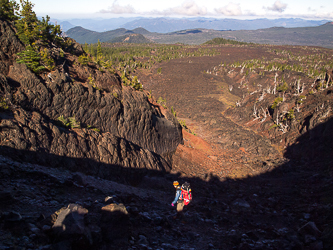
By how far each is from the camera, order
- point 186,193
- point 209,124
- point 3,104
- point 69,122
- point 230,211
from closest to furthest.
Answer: point 3,104 → point 186,193 → point 230,211 → point 69,122 → point 209,124

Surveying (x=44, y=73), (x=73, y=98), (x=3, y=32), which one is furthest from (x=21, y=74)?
(x=3, y=32)

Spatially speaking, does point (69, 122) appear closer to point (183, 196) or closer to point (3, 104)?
point (3, 104)

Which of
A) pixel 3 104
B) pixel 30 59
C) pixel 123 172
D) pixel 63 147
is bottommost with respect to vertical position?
pixel 123 172

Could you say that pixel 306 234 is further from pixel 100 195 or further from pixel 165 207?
pixel 100 195

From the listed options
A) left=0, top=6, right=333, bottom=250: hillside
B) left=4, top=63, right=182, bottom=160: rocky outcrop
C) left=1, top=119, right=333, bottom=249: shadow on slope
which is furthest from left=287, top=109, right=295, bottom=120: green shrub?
left=4, top=63, right=182, bottom=160: rocky outcrop

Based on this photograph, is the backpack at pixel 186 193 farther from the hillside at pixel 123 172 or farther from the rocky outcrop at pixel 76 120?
the rocky outcrop at pixel 76 120

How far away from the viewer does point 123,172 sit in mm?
12523

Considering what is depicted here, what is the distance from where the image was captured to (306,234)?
772 centimetres

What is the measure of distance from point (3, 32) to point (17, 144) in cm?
986

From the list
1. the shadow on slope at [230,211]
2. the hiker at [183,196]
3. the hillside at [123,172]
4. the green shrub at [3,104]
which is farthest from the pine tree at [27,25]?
the hiker at [183,196]

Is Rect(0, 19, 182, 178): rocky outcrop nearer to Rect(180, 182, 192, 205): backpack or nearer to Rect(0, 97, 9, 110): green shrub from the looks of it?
Rect(0, 97, 9, 110): green shrub

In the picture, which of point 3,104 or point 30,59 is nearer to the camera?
point 3,104

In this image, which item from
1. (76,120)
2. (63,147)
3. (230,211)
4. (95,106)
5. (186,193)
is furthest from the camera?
(95,106)

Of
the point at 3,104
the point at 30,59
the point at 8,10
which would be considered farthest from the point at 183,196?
the point at 8,10
